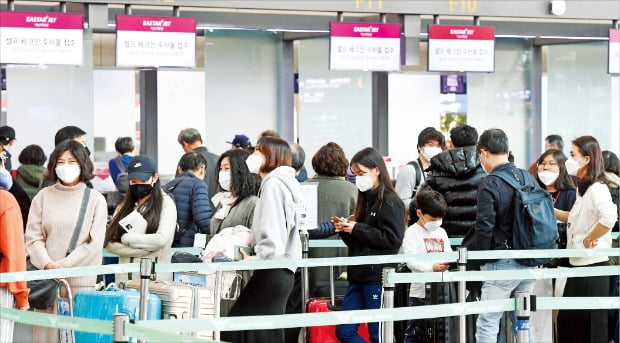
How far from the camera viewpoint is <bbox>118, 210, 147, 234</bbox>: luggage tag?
7.62 metres

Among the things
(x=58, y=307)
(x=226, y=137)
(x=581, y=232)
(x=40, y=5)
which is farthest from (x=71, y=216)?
(x=226, y=137)

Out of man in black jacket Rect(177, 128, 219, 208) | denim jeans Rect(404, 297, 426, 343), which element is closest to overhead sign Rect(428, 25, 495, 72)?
man in black jacket Rect(177, 128, 219, 208)

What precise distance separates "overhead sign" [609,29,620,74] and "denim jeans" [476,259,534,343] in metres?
7.57

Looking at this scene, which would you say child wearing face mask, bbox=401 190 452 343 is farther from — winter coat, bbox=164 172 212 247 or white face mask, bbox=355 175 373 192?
winter coat, bbox=164 172 212 247

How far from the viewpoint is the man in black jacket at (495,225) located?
7078 millimetres

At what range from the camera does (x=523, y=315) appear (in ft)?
16.9

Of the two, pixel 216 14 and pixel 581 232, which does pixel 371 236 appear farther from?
pixel 216 14

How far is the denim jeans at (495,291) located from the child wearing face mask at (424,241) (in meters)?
0.52

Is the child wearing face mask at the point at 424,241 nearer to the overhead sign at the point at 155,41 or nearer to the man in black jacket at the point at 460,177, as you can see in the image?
the man in black jacket at the point at 460,177

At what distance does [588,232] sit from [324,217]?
1919mm

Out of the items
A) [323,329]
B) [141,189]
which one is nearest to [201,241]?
[141,189]

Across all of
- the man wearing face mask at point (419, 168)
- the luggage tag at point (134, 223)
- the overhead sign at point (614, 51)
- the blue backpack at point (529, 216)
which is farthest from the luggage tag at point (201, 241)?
the overhead sign at point (614, 51)

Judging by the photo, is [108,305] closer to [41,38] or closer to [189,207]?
[189,207]

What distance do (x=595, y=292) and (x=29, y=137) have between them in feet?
22.2
